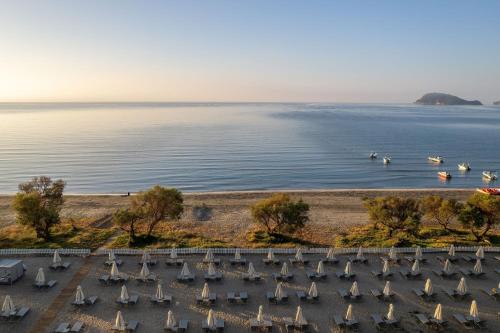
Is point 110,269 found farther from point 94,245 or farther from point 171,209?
point 171,209

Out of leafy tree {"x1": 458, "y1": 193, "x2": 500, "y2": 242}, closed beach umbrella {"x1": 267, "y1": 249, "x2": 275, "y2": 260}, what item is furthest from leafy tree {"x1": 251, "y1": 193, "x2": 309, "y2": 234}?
leafy tree {"x1": 458, "y1": 193, "x2": 500, "y2": 242}

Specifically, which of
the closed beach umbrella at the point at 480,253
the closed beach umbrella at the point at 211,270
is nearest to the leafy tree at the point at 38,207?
the closed beach umbrella at the point at 211,270

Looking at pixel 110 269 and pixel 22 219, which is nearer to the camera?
pixel 110 269

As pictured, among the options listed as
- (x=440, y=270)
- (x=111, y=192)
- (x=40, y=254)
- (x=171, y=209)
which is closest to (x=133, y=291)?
(x=40, y=254)

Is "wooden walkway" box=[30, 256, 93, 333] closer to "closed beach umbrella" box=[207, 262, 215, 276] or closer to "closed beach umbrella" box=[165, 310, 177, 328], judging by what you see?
"closed beach umbrella" box=[165, 310, 177, 328]

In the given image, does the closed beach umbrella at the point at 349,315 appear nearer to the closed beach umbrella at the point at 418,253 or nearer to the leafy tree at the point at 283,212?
the closed beach umbrella at the point at 418,253

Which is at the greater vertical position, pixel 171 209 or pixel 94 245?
pixel 171 209
